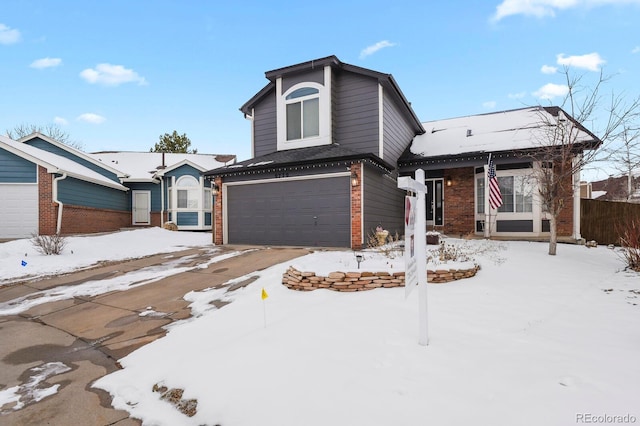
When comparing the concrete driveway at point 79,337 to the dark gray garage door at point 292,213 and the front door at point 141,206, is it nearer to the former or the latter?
the dark gray garage door at point 292,213

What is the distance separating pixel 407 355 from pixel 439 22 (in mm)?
13460

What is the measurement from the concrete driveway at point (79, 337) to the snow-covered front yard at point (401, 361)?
0.27m

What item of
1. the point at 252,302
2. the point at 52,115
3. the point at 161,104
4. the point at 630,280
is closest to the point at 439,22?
the point at 630,280

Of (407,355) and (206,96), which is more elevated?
(206,96)

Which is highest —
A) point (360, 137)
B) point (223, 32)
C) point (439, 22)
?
point (223, 32)

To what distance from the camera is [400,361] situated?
2.84 meters

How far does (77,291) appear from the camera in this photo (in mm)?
6629

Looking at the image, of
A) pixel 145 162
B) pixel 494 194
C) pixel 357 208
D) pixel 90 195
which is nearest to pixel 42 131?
pixel 145 162

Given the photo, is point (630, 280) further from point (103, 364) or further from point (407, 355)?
point (103, 364)

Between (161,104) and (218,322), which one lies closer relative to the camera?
(218,322)

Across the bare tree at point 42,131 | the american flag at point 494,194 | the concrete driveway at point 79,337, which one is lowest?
the concrete driveway at point 79,337

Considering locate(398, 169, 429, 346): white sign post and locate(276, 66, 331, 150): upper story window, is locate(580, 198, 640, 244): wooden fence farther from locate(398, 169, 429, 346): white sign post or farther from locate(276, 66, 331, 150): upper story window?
locate(398, 169, 429, 346): white sign post

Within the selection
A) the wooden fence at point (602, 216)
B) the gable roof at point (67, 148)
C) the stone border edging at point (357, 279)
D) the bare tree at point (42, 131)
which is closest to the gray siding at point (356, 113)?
the stone border edging at point (357, 279)

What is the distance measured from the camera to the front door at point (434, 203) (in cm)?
1380
